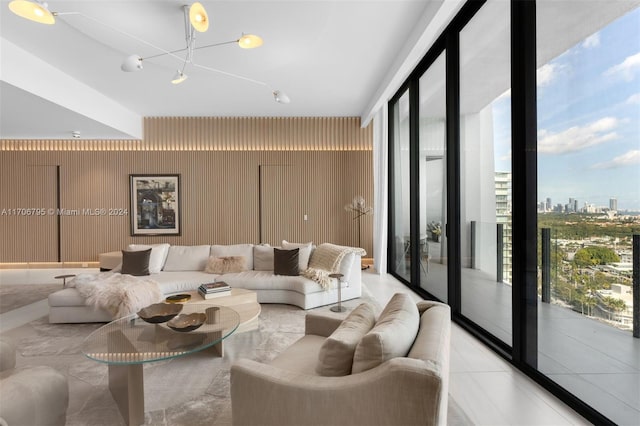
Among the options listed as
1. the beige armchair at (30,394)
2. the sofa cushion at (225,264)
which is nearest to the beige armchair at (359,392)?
the beige armchair at (30,394)

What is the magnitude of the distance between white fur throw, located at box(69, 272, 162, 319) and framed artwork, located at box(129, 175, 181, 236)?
320 cm

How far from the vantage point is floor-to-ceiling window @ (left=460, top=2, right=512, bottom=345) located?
2.78 meters

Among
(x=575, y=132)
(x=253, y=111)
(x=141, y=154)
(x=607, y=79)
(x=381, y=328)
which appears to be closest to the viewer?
(x=381, y=328)

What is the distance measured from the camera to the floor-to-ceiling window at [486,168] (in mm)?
2775

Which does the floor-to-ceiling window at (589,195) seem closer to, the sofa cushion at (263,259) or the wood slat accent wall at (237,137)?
the sofa cushion at (263,259)

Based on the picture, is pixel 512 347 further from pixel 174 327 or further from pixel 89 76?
pixel 89 76

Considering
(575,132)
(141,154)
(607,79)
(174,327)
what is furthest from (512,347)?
(141,154)

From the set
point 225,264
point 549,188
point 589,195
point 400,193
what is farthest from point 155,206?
point 589,195

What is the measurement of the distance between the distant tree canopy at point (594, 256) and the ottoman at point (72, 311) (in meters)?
4.41

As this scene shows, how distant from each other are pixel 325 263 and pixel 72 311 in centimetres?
305

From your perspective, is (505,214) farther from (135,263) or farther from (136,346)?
(135,263)

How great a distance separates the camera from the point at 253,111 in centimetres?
665

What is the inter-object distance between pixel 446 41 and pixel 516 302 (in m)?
2.86

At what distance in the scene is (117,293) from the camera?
3645 millimetres
